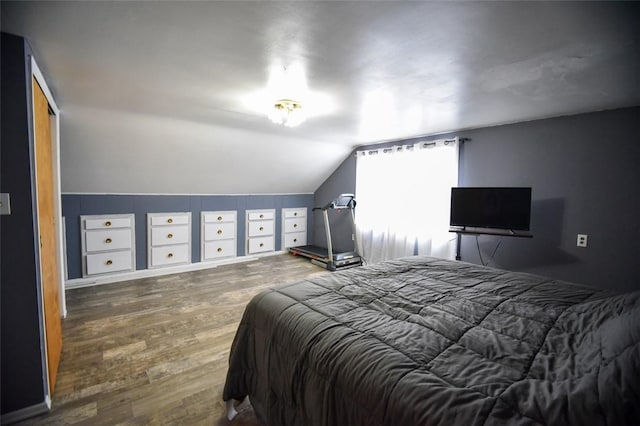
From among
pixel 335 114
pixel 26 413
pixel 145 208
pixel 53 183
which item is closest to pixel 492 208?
pixel 335 114

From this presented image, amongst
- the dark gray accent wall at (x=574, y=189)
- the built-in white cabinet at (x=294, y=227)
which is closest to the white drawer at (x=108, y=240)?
the built-in white cabinet at (x=294, y=227)

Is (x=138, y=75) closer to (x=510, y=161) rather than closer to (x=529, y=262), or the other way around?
(x=510, y=161)

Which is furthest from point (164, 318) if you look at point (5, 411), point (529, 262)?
point (529, 262)

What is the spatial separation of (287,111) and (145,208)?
9.64ft

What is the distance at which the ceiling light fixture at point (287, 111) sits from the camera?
2.67 meters

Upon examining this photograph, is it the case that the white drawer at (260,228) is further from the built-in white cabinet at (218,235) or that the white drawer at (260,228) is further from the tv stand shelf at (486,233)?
the tv stand shelf at (486,233)

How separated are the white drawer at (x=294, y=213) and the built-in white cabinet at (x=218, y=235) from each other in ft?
3.60

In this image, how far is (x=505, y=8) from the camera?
1.30m

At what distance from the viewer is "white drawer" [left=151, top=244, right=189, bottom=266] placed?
4.40 metres

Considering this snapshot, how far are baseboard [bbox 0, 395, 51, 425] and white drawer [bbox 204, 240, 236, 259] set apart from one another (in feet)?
10.3

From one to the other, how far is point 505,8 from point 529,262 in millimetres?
2855

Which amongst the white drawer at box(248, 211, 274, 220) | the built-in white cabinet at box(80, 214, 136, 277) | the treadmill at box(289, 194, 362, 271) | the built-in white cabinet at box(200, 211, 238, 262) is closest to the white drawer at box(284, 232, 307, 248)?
the treadmill at box(289, 194, 362, 271)

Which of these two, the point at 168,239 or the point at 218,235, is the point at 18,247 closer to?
the point at 168,239

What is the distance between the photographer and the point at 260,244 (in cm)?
556
